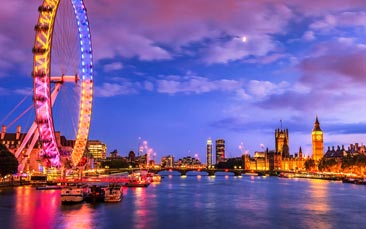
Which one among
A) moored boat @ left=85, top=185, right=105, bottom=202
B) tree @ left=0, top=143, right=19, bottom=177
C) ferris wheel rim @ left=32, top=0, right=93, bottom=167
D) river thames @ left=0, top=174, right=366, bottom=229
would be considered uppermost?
ferris wheel rim @ left=32, top=0, right=93, bottom=167

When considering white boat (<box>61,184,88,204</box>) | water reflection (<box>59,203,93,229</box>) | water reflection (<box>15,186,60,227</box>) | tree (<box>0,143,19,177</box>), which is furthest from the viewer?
tree (<box>0,143,19,177</box>)

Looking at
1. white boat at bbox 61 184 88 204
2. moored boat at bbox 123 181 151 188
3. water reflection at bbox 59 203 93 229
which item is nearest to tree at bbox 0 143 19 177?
moored boat at bbox 123 181 151 188

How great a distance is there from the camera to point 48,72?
2463 inches

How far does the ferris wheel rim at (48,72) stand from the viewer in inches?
2416

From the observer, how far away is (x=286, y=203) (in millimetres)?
60844

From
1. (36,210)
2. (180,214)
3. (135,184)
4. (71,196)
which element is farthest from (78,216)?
(135,184)

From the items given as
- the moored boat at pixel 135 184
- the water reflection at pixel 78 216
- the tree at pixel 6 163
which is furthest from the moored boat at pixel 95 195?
the moored boat at pixel 135 184

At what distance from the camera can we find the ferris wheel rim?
61375 millimetres

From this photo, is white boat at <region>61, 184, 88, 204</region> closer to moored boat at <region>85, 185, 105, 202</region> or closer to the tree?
moored boat at <region>85, 185, 105, 202</region>

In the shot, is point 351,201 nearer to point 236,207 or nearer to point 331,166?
point 236,207

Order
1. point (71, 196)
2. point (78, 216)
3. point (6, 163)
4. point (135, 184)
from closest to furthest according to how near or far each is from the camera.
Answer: point (78, 216)
point (71, 196)
point (6, 163)
point (135, 184)

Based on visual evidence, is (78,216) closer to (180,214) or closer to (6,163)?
(180,214)

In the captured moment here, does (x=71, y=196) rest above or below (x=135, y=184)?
below

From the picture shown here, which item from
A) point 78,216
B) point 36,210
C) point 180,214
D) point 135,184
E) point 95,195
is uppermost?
point 135,184
